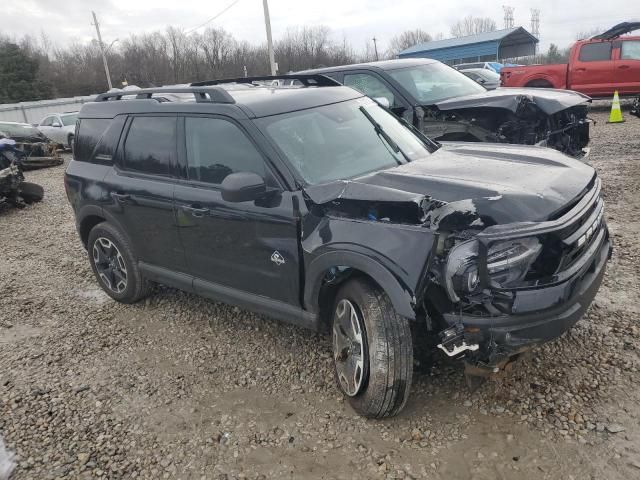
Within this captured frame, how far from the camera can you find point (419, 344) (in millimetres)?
3303

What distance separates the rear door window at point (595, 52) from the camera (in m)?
14.4

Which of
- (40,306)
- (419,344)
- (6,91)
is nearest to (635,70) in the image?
(419,344)

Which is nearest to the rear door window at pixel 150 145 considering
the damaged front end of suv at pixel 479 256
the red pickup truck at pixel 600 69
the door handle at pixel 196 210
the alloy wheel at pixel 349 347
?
the door handle at pixel 196 210

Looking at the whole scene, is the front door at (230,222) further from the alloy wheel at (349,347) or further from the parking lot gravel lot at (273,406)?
the parking lot gravel lot at (273,406)

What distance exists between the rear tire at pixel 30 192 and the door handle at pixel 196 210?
7956 mm

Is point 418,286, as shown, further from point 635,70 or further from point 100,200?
point 635,70

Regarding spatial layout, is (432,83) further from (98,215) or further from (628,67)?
(628,67)


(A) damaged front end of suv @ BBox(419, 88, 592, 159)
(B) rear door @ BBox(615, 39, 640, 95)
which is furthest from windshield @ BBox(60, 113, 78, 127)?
(B) rear door @ BBox(615, 39, 640, 95)

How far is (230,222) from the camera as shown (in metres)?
3.59

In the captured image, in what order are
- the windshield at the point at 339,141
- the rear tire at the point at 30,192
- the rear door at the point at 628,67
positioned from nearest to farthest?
the windshield at the point at 339,141 < the rear tire at the point at 30,192 < the rear door at the point at 628,67

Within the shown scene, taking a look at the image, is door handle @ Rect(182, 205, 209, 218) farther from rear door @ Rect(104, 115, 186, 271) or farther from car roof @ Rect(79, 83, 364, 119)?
car roof @ Rect(79, 83, 364, 119)

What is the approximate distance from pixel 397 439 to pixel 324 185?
1532 mm

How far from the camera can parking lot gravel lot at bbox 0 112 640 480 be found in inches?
108

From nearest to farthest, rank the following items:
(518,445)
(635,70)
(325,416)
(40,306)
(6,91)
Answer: (518,445) < (325,416) < (40,306) < (635,70) < (6,91)
